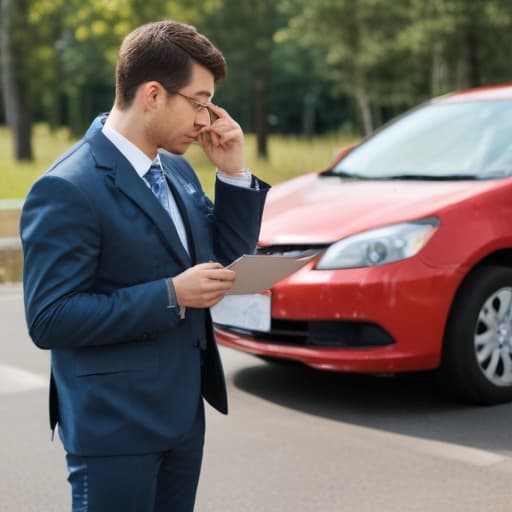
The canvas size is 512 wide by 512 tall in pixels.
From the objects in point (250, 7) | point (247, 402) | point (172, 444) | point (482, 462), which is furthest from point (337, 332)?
point (250, 7)

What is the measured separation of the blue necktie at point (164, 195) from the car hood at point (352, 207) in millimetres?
2852

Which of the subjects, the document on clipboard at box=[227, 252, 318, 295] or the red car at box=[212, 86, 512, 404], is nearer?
the document on clipboard at box=[227, 252, 318, 295]

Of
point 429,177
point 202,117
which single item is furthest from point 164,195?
point 429,177

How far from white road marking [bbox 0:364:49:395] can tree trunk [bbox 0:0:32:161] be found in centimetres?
1844

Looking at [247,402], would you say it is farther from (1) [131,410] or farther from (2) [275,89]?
(2) [275,89]

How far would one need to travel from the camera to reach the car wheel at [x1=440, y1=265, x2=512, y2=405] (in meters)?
5.38

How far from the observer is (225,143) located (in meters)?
2.68

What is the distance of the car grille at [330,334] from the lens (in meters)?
5.30

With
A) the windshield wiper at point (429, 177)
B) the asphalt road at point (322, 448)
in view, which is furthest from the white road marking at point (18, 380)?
the windshield wiper at point (429, 177)

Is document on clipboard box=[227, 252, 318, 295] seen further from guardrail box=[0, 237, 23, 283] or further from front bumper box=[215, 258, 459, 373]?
guardrail box=[0, 237, 23, 283]

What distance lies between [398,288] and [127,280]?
2965 millimetres

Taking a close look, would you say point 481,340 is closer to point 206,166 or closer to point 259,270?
point 259,270

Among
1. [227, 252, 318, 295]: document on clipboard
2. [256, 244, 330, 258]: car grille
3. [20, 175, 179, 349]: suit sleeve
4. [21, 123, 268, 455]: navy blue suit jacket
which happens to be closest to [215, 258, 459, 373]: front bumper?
[256, 244, 330, 258]: car grille

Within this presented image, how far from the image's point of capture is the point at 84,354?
2385 millimetres
